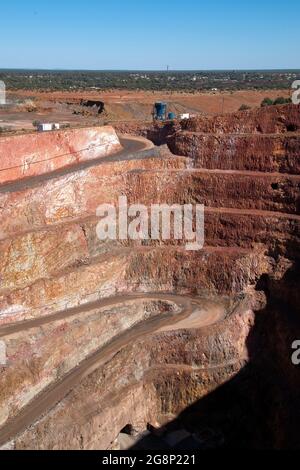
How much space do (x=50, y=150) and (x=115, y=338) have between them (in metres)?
14.6

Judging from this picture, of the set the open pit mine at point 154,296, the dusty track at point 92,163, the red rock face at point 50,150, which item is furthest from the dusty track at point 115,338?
the red rock face at point 50,150

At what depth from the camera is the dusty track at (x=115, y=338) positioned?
79.5 ft

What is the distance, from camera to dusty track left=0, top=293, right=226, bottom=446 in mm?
24234

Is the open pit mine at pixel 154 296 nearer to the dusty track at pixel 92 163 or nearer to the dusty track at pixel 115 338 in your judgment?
the dusty track at pixel 115 338

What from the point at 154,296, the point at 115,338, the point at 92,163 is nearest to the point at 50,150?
the point at 92,163

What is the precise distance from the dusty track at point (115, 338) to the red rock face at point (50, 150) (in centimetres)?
1039

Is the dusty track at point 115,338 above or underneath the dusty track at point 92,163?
underneath

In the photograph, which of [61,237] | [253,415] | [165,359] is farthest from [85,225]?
[253,415]

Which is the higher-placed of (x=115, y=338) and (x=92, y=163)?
(x=92, y=163)

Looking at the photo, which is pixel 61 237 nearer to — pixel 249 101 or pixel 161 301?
pixel 161 301

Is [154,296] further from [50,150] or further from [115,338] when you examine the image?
[50,150]

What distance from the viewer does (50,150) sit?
37219mm
